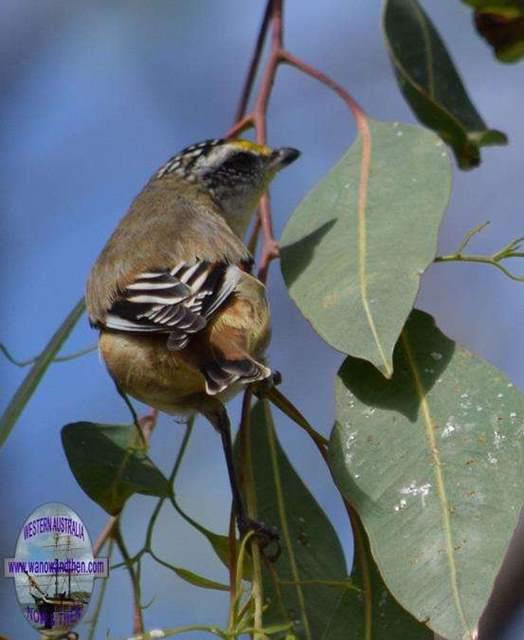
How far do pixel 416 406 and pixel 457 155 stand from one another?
0.86m

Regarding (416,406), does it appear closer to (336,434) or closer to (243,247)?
(336,434)

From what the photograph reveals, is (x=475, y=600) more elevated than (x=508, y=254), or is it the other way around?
(x=508, y=254)

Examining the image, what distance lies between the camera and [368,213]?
2789 millimetres

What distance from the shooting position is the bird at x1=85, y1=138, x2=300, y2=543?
2885 mm

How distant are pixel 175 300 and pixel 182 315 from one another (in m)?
0.09

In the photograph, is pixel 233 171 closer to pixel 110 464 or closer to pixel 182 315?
pixel 182 315

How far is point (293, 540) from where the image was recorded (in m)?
2.78

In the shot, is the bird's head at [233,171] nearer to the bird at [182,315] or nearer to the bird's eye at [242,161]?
the bird's eye at [242,161]

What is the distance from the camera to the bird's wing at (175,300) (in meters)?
2.94

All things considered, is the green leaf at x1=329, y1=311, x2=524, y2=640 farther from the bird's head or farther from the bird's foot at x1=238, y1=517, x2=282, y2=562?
the bird's head

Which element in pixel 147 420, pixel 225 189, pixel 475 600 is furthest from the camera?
pixel 225 189

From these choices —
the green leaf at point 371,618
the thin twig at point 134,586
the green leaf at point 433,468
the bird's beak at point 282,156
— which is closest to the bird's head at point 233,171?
the bird's beak at point 282,156

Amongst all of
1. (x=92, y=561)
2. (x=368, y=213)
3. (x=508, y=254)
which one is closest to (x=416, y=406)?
(x=508, y=254)

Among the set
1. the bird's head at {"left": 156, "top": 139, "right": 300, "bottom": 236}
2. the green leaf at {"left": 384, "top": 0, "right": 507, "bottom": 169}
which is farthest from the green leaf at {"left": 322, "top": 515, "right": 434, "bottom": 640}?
the bird's head at {"left": 156, "top": 139, "right": 300, "bottom": 236}
